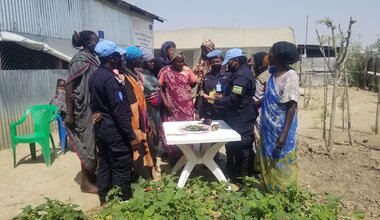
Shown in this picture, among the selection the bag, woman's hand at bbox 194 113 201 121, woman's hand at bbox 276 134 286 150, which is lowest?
woman's hand at bbox 194 113 201 121

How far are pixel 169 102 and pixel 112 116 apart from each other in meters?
1.49

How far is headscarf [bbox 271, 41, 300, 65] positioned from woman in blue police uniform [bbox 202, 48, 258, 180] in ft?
2.28

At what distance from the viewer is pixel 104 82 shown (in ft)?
9.87

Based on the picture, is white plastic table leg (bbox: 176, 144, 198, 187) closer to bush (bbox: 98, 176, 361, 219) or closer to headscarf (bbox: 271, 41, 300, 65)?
bush (bbox: 98, 176, 361, 219)

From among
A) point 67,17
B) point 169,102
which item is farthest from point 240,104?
point 67,17

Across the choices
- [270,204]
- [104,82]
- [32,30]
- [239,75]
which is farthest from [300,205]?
[32,30]

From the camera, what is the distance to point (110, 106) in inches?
121

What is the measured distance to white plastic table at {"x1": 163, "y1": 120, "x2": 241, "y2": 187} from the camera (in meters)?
3.34

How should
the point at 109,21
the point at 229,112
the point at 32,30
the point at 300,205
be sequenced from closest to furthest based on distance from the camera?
the point at 300,205 < the point at 229,112 < the point at 32,30 < the point at 109,21

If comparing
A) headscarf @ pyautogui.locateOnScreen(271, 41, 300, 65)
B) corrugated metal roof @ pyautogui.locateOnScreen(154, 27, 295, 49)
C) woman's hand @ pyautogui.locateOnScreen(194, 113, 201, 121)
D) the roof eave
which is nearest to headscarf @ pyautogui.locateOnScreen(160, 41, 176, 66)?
woman's hand @ pyautogui.locateOnScreen(194, 113, 201, 121)

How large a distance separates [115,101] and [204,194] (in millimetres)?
1195

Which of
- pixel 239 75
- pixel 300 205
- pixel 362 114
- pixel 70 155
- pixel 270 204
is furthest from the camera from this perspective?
pixel 362 114

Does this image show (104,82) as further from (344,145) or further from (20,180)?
(344,145)

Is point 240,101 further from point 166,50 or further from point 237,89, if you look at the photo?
point 166,50
